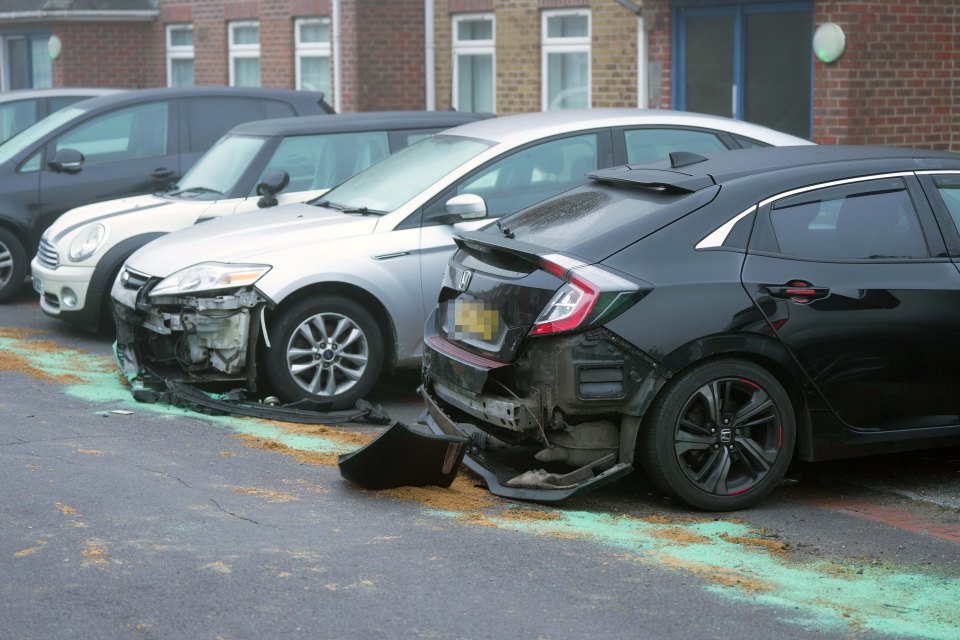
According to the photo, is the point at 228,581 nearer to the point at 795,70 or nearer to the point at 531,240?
the point at 531,240

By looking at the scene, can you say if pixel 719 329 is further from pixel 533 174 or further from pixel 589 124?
pixel 589 124

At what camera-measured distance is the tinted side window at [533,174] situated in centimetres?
848

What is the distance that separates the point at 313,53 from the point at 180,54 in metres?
4.60

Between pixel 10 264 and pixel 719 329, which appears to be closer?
pixel 719 329

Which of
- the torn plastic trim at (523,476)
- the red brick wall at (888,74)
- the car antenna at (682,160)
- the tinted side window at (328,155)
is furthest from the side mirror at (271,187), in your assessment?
the red brick wall at (888,74)

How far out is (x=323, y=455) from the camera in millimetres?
7055

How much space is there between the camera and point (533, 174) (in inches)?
336

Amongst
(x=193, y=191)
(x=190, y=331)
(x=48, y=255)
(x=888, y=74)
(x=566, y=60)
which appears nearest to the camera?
(x=190, y=331)

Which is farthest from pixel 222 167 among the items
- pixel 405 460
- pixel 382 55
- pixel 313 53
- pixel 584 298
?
pixel 313 53

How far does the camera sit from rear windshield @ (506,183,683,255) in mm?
6207

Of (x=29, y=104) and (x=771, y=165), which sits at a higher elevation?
(x=29, y=104)

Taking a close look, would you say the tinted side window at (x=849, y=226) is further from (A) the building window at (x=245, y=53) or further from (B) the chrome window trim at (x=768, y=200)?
(A) the building window at (x=245, y=53)

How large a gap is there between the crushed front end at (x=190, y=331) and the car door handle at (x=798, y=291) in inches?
125

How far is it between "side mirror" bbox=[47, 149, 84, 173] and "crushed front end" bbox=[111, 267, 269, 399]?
4.15m
